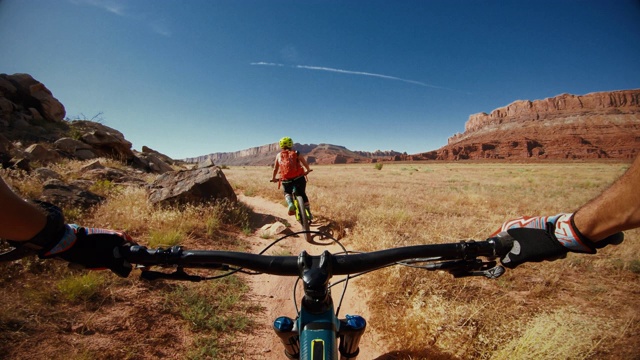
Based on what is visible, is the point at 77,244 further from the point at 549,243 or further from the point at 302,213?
the point at 302,213

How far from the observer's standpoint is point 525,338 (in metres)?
2.57

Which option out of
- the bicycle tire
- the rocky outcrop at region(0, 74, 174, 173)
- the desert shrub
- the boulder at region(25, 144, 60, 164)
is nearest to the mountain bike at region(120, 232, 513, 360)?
the desert shrub

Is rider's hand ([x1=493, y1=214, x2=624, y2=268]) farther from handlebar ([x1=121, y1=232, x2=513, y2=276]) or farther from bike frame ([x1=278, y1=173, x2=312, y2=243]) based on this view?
bike frame ([x1=278, y1=173, x2=312, y2=243])

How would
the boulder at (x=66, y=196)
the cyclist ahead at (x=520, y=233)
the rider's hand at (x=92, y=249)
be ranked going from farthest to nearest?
the boulder at (x=66, y=196)
the rider's hand at (x=92, y=249)
the cyclist ahead at (x=520, y=233)

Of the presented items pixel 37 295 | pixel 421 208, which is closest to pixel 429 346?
pixel 37 295

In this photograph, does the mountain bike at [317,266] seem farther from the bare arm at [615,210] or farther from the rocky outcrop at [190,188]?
the rocky outcrop at [190,188]

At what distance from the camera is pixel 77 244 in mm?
1447

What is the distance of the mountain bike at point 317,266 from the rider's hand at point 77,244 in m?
0.07

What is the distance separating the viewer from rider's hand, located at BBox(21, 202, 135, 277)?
4.41ft

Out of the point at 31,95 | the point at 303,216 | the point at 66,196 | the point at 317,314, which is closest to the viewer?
the point at 317,314

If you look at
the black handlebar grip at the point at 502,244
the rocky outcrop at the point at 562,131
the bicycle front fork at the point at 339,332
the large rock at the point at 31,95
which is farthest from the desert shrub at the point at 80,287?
the rocky outcrop at the point at 562,131

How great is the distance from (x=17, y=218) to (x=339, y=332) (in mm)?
1955

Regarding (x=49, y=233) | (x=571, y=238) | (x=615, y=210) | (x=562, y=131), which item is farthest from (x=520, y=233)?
(x=562, y=131)

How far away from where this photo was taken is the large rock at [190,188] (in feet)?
24.4
